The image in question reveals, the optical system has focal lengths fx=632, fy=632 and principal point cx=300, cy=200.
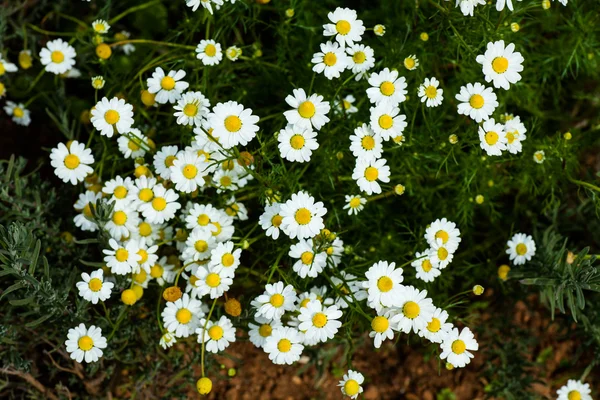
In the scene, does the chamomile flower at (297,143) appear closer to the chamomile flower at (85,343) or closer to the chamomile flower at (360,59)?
the chamomile flower at (360,59)

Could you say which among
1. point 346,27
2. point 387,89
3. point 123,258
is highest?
point 346,27

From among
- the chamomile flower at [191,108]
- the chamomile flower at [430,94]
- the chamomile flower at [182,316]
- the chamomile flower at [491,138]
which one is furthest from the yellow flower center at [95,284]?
the chamomile flower at [491,138]

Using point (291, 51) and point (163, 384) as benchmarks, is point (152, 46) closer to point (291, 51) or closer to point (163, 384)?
point (291, 51)

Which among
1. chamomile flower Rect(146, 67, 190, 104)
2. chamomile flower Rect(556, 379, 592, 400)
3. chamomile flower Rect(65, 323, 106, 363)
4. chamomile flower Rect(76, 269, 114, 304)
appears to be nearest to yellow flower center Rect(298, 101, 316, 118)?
chamomile flower Rect(146, 67, 190, 104)

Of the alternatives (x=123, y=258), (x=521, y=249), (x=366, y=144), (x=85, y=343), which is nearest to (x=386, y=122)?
(x=366, y=144)

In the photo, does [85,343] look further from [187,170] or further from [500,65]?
[500,65]

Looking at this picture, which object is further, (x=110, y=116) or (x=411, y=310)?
(x=110, y=116)

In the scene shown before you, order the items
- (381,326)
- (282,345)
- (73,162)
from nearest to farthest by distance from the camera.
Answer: (381,326) → (282,345) → (73,162)

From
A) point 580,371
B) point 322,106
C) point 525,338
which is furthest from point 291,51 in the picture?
point 580,371
